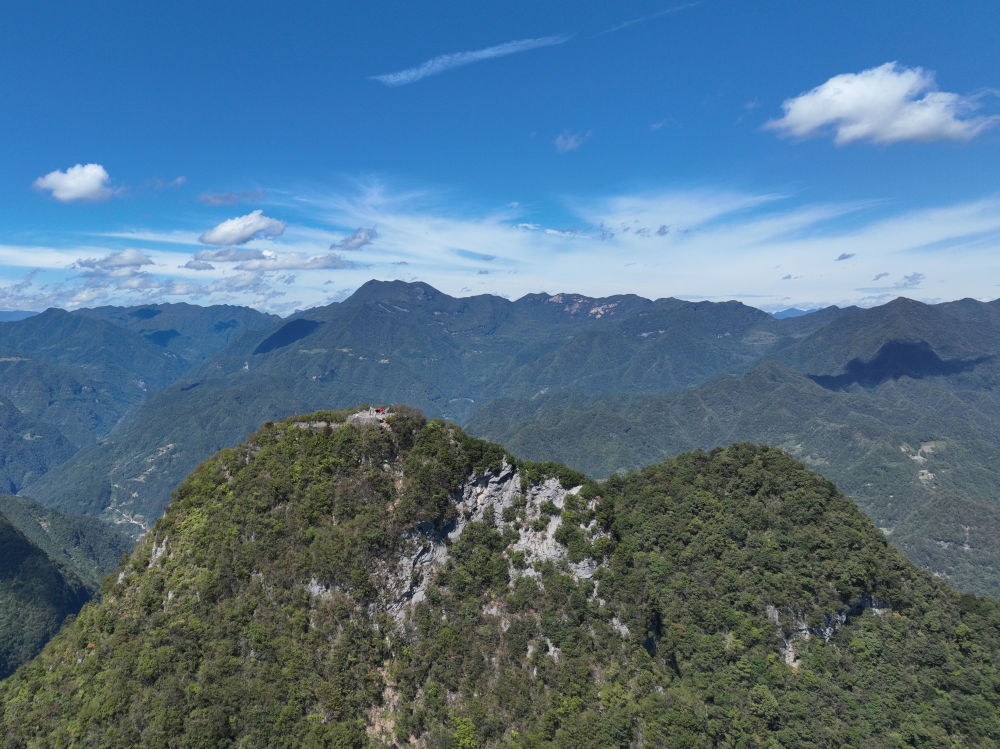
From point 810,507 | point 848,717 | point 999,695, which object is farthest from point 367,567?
point 999,695

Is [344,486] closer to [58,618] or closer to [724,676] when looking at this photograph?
[724,676]

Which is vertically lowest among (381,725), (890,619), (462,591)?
(381,725)

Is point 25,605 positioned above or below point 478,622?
below

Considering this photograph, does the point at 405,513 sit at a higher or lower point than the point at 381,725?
higher

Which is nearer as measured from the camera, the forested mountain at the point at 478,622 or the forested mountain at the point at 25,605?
the forested mountain at the point at 478,622

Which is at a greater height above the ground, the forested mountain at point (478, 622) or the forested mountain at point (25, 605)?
the forested mountain at point (478, 622)

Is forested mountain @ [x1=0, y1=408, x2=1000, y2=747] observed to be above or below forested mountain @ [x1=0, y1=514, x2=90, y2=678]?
above

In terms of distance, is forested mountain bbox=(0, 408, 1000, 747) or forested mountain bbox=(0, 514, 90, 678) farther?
forested mountain bbox=(0, 514, 90, 678)

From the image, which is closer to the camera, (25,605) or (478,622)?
(478,622)
